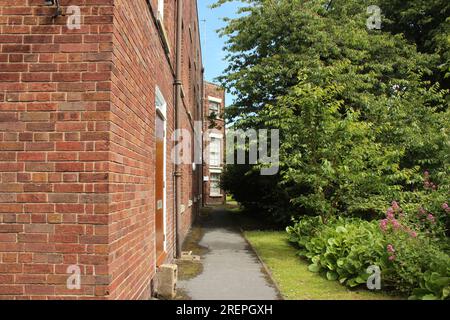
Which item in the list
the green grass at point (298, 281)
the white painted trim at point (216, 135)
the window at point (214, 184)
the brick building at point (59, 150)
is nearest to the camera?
the brick building at point (59, 150)

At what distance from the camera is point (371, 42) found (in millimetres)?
17000

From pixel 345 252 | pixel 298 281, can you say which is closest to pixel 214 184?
pixel 345 252

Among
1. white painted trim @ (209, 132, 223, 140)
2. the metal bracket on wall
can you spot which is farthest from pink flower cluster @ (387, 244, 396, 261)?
white painted trim @ (209, 132, 223, 140)

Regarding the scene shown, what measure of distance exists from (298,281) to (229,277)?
121cm

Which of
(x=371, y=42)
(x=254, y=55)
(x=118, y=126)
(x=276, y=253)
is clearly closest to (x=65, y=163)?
(x=118, y=126)

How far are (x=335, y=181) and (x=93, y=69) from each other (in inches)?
296

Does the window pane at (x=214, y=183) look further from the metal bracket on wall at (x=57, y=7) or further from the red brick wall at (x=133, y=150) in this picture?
the metal bracket on wall at (x=57, y=7)

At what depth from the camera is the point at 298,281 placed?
7422mm

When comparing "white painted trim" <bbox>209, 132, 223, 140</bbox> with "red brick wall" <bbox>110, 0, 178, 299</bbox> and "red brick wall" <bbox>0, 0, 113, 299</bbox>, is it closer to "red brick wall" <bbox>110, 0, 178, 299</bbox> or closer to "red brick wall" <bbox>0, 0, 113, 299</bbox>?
"red brick wall" <bbox>110, 0, 178, 299</bbox>

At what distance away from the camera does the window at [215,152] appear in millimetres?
35750

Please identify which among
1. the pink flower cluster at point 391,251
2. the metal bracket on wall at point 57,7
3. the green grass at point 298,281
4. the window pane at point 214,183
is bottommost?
the green grass at point 298,281

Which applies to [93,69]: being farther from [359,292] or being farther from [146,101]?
[359,292]

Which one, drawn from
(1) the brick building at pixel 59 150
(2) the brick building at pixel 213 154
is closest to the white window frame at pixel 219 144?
(2) the brick building at pixel 213 154

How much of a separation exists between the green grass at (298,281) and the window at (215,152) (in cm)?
2417
